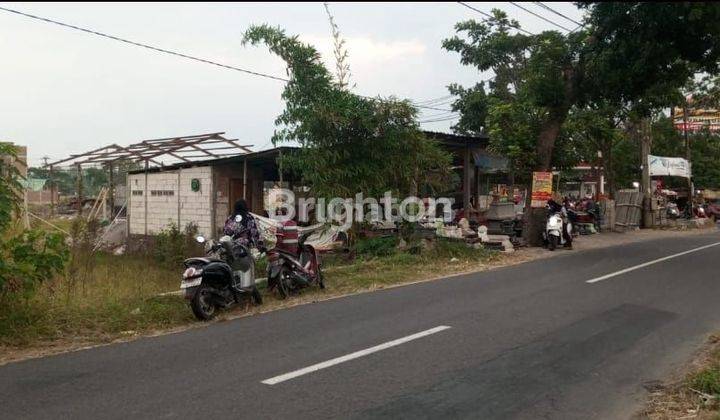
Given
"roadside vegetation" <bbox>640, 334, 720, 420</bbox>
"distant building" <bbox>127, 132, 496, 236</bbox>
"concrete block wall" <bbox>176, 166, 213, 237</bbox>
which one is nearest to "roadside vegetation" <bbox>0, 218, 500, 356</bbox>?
"concrete block wall" <bbox>176, 166, 213, 237</bbox>

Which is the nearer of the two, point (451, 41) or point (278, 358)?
point (278, 358)

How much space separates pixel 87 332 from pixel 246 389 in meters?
3.42

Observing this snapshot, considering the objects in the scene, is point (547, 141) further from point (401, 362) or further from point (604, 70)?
point (401, 362)

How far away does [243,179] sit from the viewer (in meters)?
19.7

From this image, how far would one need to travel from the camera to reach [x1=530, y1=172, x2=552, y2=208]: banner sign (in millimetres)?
17422

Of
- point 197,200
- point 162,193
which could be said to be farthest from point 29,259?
point 162,193

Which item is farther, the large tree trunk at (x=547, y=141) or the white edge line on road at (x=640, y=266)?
the large tree trunk at (x=547, y=141)

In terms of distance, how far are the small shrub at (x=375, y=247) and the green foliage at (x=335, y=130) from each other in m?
1.35

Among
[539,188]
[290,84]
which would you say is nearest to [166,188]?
[290,84]

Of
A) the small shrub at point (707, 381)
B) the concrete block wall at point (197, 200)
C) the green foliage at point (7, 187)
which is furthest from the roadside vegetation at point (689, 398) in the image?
the concrete block wall at point (197, 200)

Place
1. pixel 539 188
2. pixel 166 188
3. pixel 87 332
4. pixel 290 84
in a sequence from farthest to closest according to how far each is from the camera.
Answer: pixel 166 188, pixel 539 188, pixel 290 84, pixel 87 332

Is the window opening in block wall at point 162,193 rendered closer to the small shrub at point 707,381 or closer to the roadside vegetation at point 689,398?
the roadside vegetation at point 689,398

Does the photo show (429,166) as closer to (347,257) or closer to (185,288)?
(347,257)

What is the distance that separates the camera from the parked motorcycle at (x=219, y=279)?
26.3 ft
